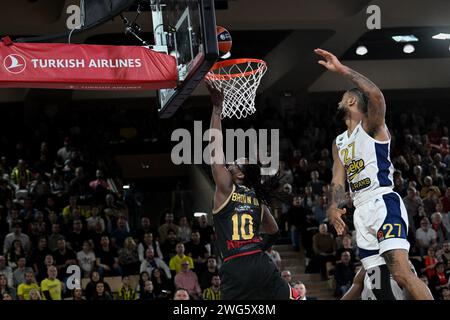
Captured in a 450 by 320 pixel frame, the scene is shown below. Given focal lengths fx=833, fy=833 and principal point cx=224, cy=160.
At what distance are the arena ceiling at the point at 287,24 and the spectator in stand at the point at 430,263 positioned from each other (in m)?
5.35

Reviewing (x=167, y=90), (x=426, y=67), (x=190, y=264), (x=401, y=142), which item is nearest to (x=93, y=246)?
(x=190, y=264)

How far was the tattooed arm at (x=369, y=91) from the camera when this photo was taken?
20.6 feet

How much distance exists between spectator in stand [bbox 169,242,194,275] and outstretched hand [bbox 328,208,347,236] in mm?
8552

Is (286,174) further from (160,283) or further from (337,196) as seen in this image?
(337,196)

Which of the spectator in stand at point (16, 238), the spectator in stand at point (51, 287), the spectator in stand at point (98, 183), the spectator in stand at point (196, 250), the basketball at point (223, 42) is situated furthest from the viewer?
the spectator in stand at point (98, 183)

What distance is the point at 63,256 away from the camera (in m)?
14.7

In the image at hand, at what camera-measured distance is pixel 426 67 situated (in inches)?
968

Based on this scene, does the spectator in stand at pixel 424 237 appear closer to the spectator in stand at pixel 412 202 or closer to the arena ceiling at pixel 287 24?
the spectator in stand at pixel 412 202

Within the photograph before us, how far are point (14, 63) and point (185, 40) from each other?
1.73 meters

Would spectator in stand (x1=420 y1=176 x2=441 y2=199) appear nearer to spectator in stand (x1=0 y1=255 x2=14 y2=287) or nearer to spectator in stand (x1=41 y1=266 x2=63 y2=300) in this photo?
spectator in stand (x1=41 y1=266 x2=63 y2=300)

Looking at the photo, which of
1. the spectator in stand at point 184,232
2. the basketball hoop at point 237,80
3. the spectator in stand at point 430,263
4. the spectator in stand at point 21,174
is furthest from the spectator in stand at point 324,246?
the basketball hoop at point 237,80

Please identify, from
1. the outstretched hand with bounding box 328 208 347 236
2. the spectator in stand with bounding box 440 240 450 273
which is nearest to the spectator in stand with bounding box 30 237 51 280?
the spectator in stand with bounding box 440 240 450 273

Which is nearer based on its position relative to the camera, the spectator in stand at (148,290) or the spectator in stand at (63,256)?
Result: the spectator in stand at (148,290)

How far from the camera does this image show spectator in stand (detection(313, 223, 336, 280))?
1573 cm
